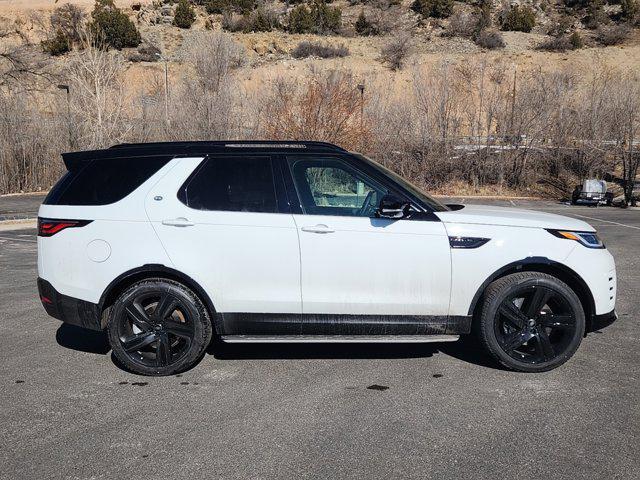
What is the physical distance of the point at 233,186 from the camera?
4.88 m

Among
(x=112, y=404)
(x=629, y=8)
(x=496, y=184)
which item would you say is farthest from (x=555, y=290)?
(x=629, y=8)

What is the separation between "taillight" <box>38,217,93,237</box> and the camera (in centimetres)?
485

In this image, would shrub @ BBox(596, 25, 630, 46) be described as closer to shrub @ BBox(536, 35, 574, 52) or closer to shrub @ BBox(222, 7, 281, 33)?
shrub @ BBox(536, 35, 574, 52)

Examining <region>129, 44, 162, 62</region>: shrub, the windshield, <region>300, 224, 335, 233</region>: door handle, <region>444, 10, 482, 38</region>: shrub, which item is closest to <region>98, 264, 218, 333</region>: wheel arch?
<region>300, 224, 335, 233</region>: door handle

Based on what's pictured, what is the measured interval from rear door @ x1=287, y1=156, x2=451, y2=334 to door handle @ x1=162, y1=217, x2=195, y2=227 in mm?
859

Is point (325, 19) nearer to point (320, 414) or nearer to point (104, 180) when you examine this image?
point (104, 180)

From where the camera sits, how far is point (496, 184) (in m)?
29.0

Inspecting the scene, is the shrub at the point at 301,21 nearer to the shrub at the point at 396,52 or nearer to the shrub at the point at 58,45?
the shrub at the point at 396,52

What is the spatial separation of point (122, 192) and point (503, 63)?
5466 centimetres

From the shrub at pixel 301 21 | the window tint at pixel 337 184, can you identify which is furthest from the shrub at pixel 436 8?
the window tint at pixel 337 184

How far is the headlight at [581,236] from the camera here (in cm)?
481

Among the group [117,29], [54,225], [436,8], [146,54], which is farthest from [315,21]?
[54,225]

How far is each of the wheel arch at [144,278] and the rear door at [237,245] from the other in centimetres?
6

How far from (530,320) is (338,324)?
1547mm
